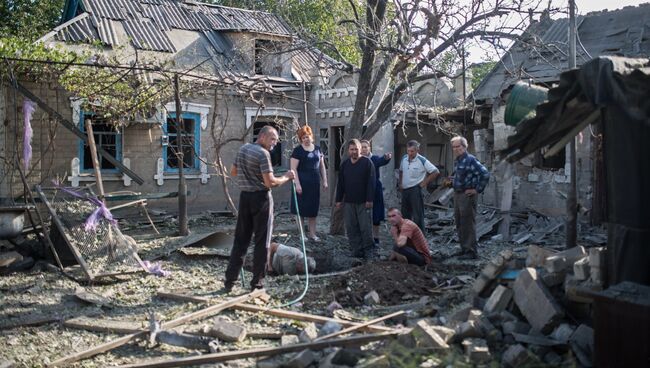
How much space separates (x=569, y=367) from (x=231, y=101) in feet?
49.4

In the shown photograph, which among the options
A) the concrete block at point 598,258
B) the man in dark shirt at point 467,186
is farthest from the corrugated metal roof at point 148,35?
the concrete block at point 598,258

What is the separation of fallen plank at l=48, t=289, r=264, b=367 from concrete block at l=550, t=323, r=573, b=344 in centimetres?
334

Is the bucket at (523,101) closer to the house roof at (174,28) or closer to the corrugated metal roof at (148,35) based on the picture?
the house roof at (174,28)

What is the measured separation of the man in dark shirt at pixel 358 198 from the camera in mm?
9789

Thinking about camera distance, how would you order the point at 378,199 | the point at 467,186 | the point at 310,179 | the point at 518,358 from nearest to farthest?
the point at 518,358 < the point at 467,186 < the point at 378,199 < the point at 310,179

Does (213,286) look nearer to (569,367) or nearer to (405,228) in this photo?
(405,228)

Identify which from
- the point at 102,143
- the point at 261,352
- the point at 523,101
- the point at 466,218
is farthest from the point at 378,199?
the point at 102,143

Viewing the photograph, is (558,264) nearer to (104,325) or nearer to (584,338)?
(584,338)

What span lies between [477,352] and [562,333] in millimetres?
816

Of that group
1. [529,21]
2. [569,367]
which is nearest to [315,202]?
[529,21]

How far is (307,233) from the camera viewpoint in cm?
1216

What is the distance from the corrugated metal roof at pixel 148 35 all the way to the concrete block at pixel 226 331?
1361 cm

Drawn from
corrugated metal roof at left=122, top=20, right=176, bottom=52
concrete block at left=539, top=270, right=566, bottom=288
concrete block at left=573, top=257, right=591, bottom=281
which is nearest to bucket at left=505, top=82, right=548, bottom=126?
concrete block at left=539, top=270, right=566, bottom=288

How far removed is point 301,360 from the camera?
5.21 metres
